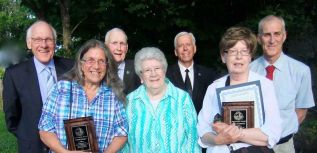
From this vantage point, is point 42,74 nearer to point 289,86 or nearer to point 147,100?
point 147,100

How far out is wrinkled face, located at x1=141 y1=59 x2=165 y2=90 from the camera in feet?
12.3

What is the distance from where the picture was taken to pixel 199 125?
3605 mm

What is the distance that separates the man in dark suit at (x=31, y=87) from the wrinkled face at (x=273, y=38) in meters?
2.02

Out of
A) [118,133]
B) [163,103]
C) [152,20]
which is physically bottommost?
[118,133]

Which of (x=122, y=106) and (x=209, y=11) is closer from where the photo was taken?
Result: (x=122, y=106)

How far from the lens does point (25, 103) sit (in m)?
4.15

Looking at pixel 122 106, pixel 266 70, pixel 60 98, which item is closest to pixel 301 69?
pixel 266 70

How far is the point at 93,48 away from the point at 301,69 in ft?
6.64

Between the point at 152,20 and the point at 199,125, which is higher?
the point at 152,20

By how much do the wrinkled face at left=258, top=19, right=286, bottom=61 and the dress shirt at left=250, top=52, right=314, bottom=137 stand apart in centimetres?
9

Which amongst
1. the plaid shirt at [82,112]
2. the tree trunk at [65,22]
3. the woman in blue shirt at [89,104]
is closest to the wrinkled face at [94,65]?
the woman in blue shirt at [89,104]

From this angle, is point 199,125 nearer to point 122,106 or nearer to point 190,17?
point 122,106

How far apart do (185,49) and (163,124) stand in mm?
1734

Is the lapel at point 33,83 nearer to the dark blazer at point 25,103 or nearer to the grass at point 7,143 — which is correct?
the dark blazer at point 25,103
